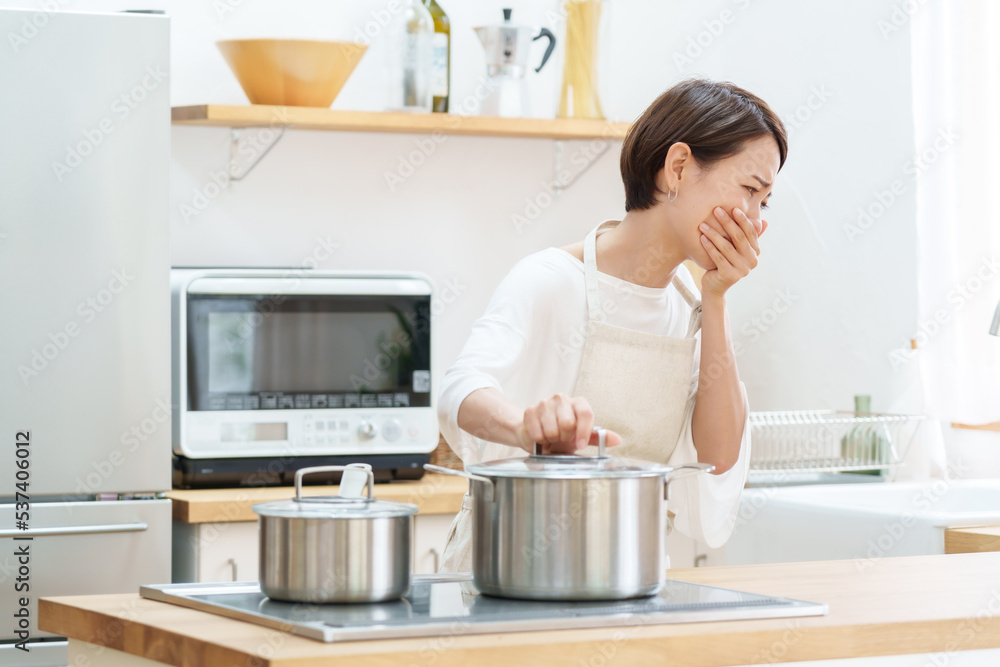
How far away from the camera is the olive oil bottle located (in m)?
2.67

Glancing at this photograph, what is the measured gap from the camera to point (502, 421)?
4.17 ft

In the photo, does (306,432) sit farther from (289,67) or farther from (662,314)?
(662,314)

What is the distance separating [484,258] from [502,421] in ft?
5.52

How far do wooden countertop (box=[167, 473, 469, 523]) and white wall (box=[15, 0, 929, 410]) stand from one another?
540 millimetres

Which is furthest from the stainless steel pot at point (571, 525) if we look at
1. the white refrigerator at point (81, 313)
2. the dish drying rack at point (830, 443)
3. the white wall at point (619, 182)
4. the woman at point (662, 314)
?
the white wall at point (619, 182)

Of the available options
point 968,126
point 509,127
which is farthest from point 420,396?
point 968,126

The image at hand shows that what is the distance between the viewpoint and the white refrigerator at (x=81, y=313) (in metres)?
2.12

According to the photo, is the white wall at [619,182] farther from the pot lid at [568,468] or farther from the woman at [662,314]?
the pot lid at [568,468]

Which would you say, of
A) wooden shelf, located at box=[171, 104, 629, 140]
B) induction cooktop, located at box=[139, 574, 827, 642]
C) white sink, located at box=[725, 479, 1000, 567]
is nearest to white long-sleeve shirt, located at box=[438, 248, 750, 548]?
induction cooktop, located at box=[139, 574, 827, 642]

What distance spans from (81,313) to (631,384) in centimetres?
106

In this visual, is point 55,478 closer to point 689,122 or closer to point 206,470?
point 206,470

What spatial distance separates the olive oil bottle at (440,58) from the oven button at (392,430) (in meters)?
0.69

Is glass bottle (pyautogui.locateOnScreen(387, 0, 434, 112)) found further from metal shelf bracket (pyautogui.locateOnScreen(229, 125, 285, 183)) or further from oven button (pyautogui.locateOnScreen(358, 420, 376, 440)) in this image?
oven button (pyautogui.locateOnScreen(358, 420, 376, 440))

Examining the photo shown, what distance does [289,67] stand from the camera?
8.28 ft
